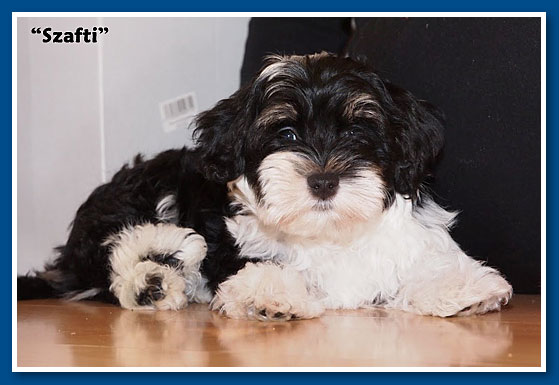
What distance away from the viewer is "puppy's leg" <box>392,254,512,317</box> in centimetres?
263

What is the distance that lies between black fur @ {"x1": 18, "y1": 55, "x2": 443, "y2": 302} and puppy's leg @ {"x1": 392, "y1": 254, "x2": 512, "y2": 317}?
26cm

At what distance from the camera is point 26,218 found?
15.1 feet

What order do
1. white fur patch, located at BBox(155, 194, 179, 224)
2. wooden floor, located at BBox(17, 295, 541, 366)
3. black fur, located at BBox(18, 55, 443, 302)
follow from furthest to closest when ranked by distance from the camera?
white fur patch, located at BBox(155, 194, 179, 224), black fur, located at BBox(18, 55, 443, 302), wooden floor, located at BBox(17, 295, 541, 366)

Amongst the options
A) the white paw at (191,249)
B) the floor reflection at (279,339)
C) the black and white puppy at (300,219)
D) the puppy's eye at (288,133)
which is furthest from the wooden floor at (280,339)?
the puppy's eye at (288,133)

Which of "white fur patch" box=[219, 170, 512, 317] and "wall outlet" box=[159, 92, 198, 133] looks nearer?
"white fur patch" box=[219, 170, 512, 317]

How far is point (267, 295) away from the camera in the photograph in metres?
2.62

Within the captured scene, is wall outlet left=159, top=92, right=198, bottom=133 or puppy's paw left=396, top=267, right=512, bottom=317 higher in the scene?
wall outlet left=159, top=92, right=198, bottom=133

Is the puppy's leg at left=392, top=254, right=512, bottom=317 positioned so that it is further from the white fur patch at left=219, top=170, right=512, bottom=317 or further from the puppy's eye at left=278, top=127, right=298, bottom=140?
the puppy's eye at left=278, top=127, right=298, bottom=140

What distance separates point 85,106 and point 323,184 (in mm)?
2303

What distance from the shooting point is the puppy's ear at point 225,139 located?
2.84 meters

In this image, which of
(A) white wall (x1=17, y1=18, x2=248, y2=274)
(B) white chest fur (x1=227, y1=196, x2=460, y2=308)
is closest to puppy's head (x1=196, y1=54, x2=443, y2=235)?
(B) white chest fur (x1=227, y1=196, x2=460, y2=308)

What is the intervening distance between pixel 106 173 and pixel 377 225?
80.1 inches

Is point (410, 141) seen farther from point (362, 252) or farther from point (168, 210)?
point (168, 210)

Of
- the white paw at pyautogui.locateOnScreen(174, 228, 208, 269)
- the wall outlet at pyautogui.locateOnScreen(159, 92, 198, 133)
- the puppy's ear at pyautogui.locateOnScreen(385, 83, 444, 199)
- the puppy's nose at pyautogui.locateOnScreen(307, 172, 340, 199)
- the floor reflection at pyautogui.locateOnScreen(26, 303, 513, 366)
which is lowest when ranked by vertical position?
the floor reflection at pyautogui.locateOnScreen(26, 303, 513, 366)
